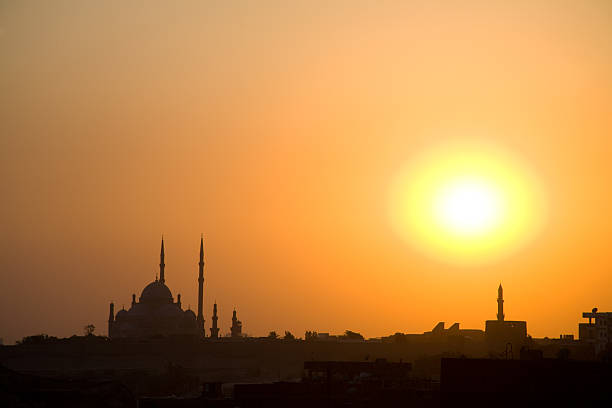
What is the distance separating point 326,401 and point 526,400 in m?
9.56

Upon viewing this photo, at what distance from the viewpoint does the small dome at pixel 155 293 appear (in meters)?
141

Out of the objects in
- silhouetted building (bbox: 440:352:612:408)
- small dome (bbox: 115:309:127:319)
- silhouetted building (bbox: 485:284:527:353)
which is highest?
small dome (bbox: 115:309:127:319)

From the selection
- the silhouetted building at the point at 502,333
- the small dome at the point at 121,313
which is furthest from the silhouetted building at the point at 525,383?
the small dome at the point at 121,313

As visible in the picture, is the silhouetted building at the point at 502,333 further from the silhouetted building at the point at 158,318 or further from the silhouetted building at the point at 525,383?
the silhouetted building at the point at 525,383

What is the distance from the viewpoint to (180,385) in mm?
97688

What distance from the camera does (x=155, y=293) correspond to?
463ft

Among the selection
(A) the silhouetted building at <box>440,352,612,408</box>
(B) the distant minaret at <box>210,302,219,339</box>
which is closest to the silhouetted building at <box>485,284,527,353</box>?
(B) the distant minaret at <box>210,302,219,339</box>

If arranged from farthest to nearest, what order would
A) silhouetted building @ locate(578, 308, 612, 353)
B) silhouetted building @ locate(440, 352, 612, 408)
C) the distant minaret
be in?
the distant minaret
silhouetted building @ locate(578, 308, 612, 353)
silhouetted building @ locate(440, 352, 612, 408)

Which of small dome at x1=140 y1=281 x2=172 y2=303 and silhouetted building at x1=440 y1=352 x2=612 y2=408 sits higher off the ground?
small dome at x1=140 y1=281 x2=172 y2=303

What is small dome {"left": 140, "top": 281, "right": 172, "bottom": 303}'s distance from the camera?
141 meters

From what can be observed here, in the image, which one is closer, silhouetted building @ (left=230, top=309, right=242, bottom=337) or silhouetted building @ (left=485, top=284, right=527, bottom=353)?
silhouetted building @ (left=485, top=284, right=527, bottom=353)

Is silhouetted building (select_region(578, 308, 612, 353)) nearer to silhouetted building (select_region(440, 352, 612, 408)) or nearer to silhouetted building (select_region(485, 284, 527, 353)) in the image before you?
silhouetted building (select_region(485, 284, 527, 353))

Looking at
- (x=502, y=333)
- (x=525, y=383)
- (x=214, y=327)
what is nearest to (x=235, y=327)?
(x=214, y=327)

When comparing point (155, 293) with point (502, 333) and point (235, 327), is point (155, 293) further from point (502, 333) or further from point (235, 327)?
point (502, 333)
